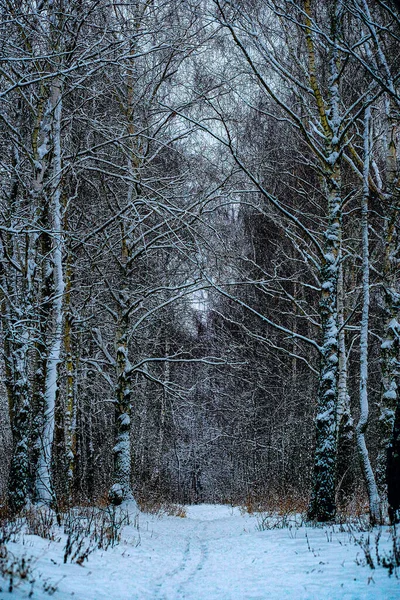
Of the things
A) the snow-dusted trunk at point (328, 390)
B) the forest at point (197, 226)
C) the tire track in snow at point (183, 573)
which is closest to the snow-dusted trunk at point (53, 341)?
the forest at point (197, 226)

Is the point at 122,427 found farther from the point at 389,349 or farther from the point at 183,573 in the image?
the point at 389,349

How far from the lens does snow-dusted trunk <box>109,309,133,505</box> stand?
30.4ft

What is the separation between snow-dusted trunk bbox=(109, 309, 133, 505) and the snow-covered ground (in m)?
3.21

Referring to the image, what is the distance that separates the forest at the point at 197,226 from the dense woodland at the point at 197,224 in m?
0.07

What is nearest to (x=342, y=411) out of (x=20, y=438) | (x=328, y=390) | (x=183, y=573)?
(x=328, y=390)

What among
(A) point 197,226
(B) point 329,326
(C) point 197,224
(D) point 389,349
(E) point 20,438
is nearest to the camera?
(B) point 329,326

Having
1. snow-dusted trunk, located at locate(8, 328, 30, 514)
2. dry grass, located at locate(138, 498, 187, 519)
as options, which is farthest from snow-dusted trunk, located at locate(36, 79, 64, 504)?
dry grass, located at locate(138, 498, 187, 519)

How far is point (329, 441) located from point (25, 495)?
15.0ft

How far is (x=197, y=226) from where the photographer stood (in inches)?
411

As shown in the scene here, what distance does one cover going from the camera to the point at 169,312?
1270 centimetres

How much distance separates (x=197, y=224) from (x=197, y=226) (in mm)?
142

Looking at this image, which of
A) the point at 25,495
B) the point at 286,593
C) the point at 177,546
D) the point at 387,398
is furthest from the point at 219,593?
the point at 387,398

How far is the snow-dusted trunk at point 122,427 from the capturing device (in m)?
9.27

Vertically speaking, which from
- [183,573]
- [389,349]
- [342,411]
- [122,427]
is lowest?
[183,573]
